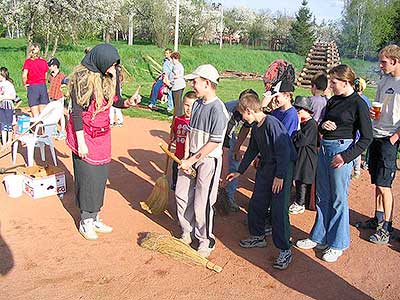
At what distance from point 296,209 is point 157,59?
19613 millimetres

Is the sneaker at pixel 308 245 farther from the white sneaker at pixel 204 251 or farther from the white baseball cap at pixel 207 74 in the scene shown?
the white baseball cap at pixel 207 74

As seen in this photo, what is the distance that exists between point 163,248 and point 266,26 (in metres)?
48.8

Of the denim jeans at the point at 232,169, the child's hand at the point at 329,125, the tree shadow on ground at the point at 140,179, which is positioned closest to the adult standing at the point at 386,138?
the child's hand at the point at 329,125

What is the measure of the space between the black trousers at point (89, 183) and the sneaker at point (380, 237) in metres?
3.09

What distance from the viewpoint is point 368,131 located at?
3.92m

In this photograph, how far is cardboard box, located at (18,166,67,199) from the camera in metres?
5.61

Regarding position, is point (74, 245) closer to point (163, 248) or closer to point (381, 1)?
point (163, 248)

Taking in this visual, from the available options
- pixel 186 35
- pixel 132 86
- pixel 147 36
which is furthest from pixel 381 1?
pixel 132 86

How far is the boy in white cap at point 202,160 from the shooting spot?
4008 millimetres

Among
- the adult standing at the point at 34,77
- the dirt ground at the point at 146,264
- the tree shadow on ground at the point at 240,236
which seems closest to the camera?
the dirt ground at the point at 146,264

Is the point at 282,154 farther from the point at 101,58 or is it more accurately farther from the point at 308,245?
the point at 101,58

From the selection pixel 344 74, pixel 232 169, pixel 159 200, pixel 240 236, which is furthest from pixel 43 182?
pixel 344 74

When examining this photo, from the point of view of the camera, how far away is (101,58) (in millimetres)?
4094

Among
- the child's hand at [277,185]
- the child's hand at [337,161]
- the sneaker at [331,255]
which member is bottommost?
the sneaker at [331,255]
